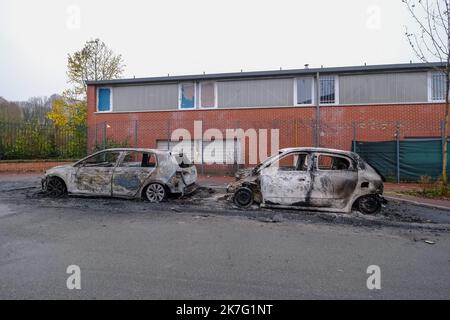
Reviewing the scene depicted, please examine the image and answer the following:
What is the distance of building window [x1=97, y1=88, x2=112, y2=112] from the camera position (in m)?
18.7

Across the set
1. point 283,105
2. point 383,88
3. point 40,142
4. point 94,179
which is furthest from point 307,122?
point 40,142

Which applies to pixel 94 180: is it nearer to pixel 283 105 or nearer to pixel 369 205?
pixel 369 205

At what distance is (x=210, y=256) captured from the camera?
173 inches

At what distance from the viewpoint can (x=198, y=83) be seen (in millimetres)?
17578

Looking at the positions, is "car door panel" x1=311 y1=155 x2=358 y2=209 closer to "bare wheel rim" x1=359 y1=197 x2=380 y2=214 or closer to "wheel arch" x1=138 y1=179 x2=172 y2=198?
"bare wheel rim" x1=359 y1=197 x2=380 y2=214

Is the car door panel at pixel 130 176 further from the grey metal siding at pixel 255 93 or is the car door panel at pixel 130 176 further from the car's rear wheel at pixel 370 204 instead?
the grey metal siding at pixel 255 93

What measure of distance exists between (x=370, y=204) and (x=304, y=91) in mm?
10541

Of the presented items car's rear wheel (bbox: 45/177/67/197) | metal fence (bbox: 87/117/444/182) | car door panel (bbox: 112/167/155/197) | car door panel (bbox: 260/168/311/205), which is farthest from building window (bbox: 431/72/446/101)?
car's rear wheel (bbox: 45/177/67/197)

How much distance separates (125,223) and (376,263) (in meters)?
4.49

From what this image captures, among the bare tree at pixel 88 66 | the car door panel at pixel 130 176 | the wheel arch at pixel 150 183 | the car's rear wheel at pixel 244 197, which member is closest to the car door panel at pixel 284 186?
the car's rear wheel at pixel 244 197

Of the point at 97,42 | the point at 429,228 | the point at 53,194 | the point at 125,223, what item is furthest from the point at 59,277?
the point at 97,42
